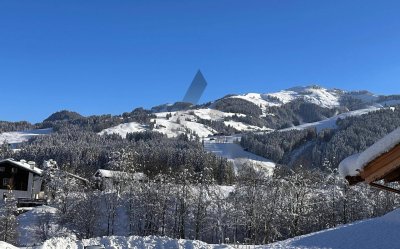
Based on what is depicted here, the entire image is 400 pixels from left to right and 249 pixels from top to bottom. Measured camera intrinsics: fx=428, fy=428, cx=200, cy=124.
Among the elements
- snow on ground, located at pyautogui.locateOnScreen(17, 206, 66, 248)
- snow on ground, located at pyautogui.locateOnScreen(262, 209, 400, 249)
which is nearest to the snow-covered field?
snow on ground, located at pyautogui.locateOnScreen(262, 209, 400, 249)

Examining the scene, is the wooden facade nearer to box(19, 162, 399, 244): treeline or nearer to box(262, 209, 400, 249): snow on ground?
box(262, 209, 400, 249): snow on ground

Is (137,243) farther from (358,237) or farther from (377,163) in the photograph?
(377,163)

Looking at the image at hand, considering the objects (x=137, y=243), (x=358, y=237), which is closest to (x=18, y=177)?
(x=137, y=243)

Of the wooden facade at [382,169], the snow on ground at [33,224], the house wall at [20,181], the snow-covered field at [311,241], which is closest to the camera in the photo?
the wooden facade at [382,169]

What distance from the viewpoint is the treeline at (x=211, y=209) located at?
55.2m

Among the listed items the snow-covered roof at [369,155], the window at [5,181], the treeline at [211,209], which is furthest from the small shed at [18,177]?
the snow-covered roof at [369,155]

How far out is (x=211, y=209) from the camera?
6053cm

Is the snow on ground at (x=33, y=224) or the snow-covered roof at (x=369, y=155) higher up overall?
the snow-covered roof at (x=369, y=155)

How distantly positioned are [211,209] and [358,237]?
2756 cm

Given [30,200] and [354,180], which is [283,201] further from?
[354,180]

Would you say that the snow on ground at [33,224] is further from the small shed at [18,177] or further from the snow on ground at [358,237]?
the snow on ground at [358,237]

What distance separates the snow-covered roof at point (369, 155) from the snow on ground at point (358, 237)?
28672 millimetres

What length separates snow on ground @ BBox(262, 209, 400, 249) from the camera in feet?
111

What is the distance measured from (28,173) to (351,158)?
2879 inches
